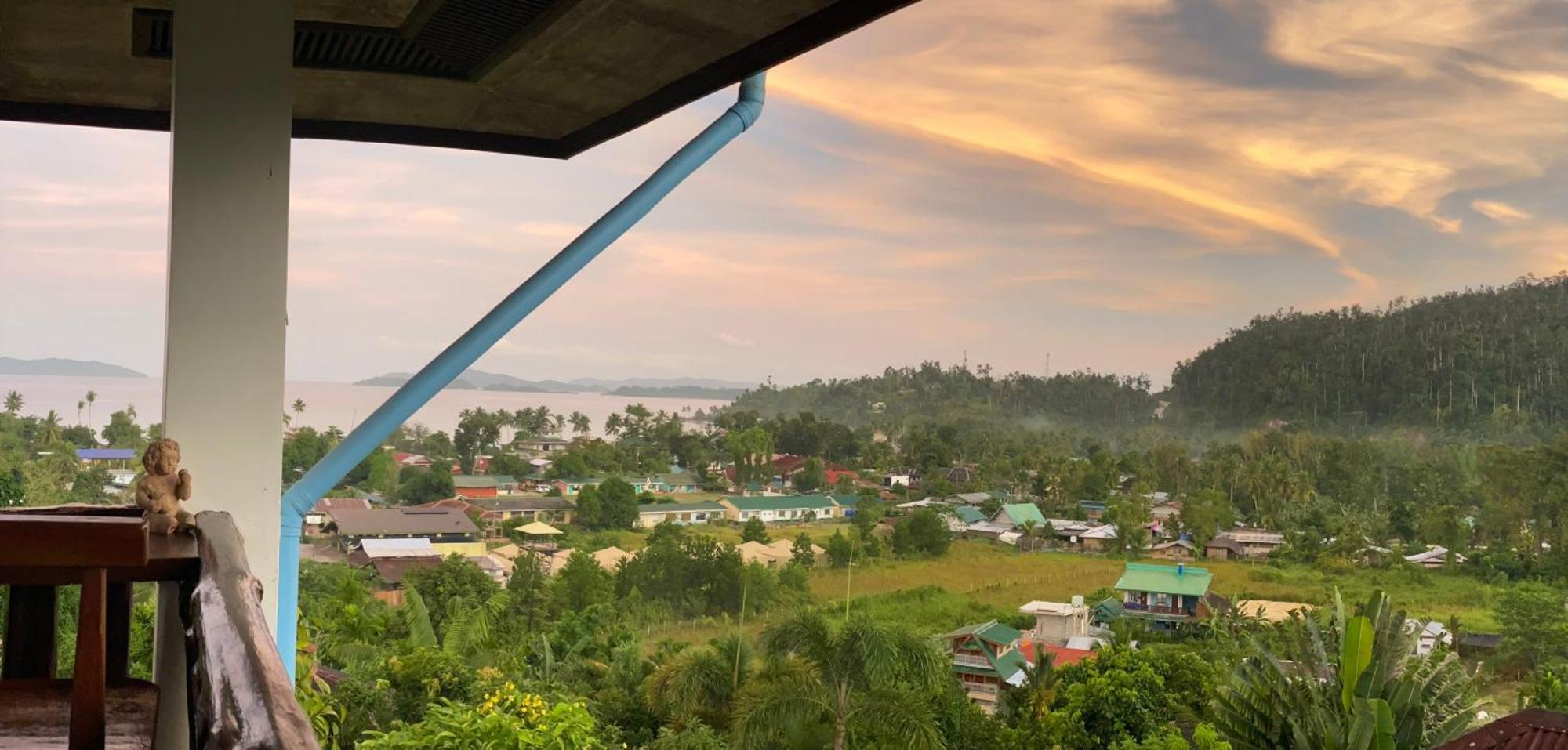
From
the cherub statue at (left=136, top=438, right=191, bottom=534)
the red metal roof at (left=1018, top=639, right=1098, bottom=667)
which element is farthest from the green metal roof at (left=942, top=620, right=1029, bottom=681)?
the cherub statue at (left=136, top=438, right=191, bottom=534)

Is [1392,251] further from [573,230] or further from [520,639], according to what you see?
[520,639]

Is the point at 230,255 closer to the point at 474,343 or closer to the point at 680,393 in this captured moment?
the point at 474,343

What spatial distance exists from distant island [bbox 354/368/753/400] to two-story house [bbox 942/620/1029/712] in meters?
9.41

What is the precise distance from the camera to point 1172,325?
95.7ft

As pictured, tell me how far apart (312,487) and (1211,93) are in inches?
1054

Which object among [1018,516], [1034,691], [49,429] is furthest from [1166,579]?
[49,429]

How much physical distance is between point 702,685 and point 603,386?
13.2 m

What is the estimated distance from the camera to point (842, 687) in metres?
15.4

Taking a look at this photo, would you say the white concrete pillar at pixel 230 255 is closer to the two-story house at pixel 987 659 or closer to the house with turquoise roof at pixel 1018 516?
the two-story house at pixel 987 659

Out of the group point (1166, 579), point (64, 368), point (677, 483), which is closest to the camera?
point (64, 368)

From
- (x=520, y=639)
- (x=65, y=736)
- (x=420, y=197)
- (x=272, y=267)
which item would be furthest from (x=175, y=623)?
(x=420, y=197)

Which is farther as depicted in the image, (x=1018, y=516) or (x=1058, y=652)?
(x=1018, y=516)

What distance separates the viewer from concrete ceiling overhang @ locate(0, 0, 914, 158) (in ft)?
8.02

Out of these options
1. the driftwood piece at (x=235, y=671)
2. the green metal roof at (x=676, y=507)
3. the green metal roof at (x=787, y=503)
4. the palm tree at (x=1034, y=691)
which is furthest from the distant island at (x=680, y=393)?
the driftwood piece at (x=235, y=671)
